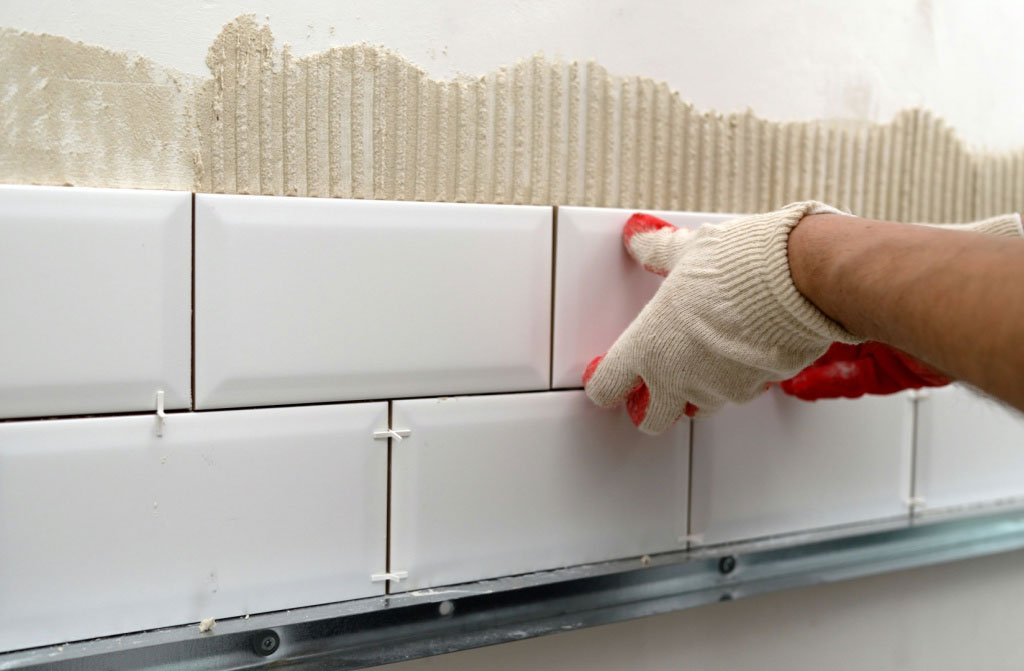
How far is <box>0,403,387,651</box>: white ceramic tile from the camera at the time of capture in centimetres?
73

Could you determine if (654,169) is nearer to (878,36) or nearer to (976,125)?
(878,36)

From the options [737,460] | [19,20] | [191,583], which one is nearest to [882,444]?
[737,460]

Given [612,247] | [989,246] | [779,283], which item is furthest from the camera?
[612,247]

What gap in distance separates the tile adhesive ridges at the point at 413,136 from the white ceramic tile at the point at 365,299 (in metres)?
0.04

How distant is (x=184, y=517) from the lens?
0.78m

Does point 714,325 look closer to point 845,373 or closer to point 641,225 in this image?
point 641,225

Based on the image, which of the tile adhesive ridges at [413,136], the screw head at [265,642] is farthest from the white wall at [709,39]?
the screw head at [265,642]

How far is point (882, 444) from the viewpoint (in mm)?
1161

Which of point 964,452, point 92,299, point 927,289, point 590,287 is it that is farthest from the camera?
point 964,452

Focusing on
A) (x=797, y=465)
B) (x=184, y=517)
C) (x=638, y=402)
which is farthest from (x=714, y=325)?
(x=184, y=517)

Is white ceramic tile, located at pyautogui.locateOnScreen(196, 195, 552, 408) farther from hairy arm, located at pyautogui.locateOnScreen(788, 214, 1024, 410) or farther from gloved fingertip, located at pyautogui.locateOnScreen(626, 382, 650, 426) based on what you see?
hairy arm, located at pyautogui.locateOnScreen(788, 214, 1024, 410)

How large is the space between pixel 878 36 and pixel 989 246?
2.37 feet

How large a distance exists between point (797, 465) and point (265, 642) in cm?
72

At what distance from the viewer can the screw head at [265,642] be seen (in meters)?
0.79
